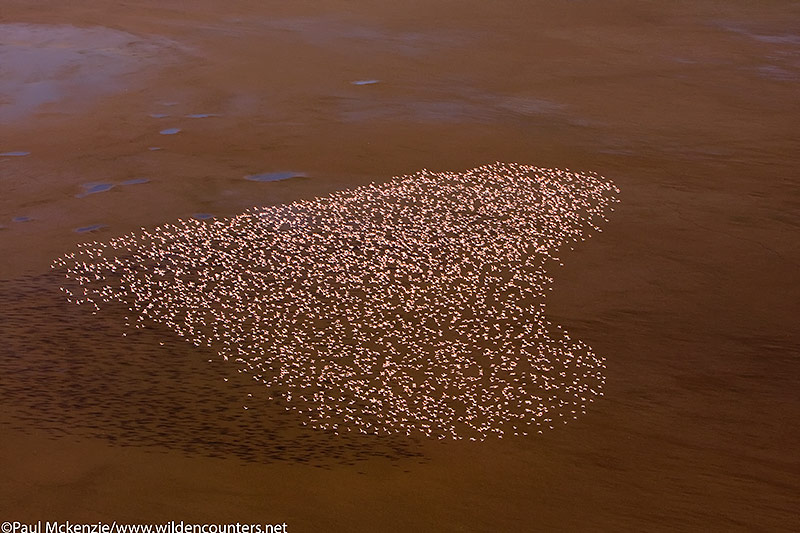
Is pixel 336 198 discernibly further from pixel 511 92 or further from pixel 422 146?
pixel 511 92

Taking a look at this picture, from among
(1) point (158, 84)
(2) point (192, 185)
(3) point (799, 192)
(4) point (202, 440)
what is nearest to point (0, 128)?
(1) point (158, 84)

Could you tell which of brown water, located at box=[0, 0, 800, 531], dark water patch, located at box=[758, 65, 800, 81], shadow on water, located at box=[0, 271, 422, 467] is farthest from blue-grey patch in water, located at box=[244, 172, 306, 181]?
dark water patch, located at box=[758, 65, 800, 81]

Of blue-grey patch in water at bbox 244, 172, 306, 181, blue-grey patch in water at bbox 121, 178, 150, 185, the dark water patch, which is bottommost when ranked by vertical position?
blue-grey patch in water at bbox 121, 178, 150, 185

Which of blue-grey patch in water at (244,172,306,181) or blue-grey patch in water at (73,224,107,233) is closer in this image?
blue-grey patch in water at (73,224,107,233)

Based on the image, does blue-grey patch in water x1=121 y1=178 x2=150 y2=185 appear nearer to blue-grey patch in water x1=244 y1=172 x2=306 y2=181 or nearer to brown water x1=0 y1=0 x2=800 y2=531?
brown water x1=0 y1=0 x2=800 y2=531

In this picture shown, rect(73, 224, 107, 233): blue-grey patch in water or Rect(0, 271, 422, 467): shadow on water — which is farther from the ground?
Rect(73, 224, 107, 233): blue-grey patch in water

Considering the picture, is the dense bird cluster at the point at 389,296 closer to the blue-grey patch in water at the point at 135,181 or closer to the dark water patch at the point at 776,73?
the blue-grey patch in water at the point at 135,181

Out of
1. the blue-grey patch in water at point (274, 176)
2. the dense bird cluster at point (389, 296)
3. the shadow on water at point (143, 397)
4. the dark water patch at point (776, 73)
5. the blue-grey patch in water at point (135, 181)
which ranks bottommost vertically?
the shadow on water at point (143, 397)

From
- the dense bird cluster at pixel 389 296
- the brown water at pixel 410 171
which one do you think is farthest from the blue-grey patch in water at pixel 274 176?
the dense bird cluster at pixel 389 296

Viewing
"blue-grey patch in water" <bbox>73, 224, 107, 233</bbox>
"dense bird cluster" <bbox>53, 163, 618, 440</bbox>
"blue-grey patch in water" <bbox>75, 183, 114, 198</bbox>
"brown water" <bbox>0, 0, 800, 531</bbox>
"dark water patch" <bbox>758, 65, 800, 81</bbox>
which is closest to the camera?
"brown water" <bbox>0, 0, 800, 531</bbox>
